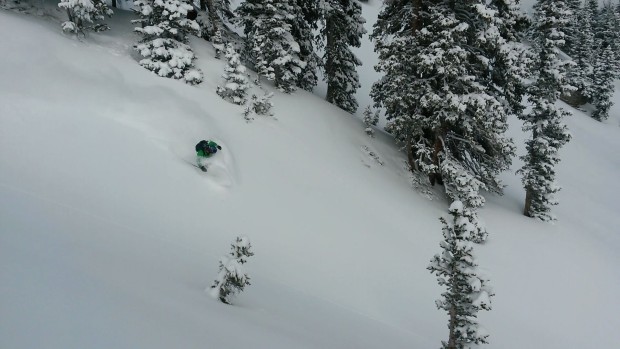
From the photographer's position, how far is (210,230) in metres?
9.11

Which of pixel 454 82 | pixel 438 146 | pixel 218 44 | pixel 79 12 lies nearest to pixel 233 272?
pixel 79 12

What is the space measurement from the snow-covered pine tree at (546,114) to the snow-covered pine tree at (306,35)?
440 inches

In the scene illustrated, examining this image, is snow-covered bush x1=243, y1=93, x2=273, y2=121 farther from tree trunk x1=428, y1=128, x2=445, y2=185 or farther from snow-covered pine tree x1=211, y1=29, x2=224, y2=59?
tree trunk x1=428, y1=128, x2=445, y2=185

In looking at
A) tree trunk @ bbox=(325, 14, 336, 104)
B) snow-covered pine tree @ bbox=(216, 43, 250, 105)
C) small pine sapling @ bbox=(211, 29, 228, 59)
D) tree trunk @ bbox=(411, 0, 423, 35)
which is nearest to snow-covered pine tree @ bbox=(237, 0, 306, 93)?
small pine sapling @ bbox=(211, 29, 228, 59)

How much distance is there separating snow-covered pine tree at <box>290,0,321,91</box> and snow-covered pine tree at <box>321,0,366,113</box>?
0.73m

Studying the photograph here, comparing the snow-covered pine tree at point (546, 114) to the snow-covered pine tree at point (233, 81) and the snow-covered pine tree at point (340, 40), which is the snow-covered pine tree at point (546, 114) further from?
the snow-covered pine tree at point (233, 81)

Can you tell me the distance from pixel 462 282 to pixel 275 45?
572 inches

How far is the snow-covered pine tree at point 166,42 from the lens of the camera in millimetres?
14406

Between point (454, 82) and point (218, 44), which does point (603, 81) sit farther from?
point (218, 44)

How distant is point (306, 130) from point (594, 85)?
191 feet

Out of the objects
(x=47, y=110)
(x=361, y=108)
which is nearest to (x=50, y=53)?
(x=47, y=110)

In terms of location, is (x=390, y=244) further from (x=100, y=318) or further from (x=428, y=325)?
(x=100, y=318)

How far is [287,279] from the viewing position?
871 cm

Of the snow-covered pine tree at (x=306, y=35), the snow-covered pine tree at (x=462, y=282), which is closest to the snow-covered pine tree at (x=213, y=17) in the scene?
the snow-covered pine tree at (x=306, y=35)
